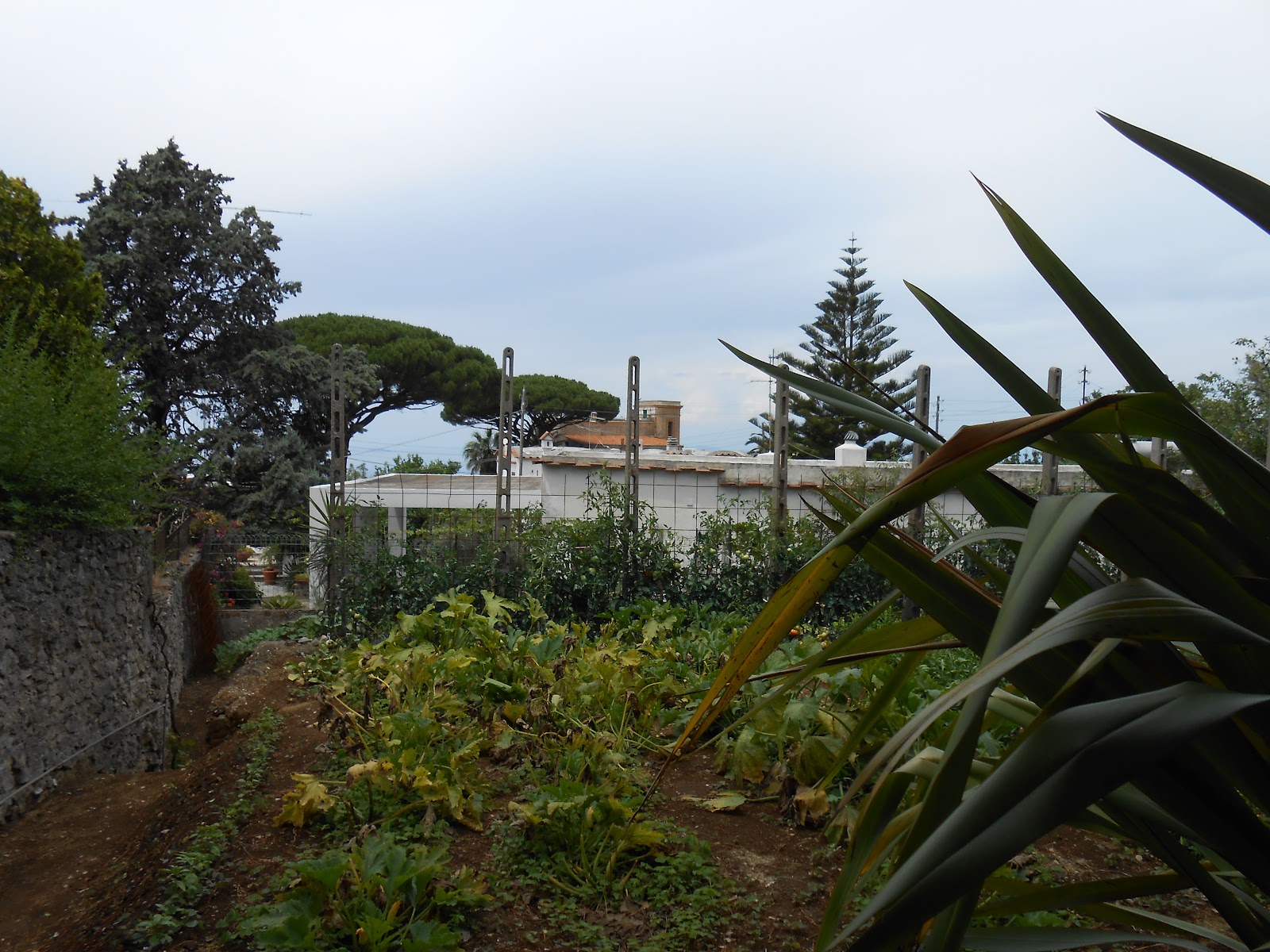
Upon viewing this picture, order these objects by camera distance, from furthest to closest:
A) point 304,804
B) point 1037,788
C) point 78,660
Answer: point 78,660, point 304,804, point 1037,788

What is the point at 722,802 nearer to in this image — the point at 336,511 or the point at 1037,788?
the point at 1037,788

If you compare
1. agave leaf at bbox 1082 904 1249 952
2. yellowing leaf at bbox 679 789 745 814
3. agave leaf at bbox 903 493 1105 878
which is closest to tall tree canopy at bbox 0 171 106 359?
yellowing leaf at bbox 679 789 745 814

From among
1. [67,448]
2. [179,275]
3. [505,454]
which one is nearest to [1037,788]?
[67,448]

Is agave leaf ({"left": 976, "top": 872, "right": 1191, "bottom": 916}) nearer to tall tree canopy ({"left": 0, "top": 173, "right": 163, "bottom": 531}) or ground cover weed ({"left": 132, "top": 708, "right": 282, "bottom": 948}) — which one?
ground cover weed ({"left": 132, "top": 708, "right": 282, "bottom": 948})

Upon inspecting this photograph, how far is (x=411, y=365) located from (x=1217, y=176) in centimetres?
2717

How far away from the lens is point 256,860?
2.69 m

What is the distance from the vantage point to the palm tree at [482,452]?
32656mm

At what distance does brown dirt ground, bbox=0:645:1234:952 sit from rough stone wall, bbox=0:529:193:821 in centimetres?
60

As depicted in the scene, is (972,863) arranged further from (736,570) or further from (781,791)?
(736,570)

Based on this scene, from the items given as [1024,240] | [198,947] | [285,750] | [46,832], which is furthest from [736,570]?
[1024,240]

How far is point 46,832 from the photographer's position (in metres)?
4.37

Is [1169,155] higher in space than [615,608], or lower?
higher

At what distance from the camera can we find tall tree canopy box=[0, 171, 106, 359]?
32.4 feet

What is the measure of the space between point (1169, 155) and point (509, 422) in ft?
23.5
